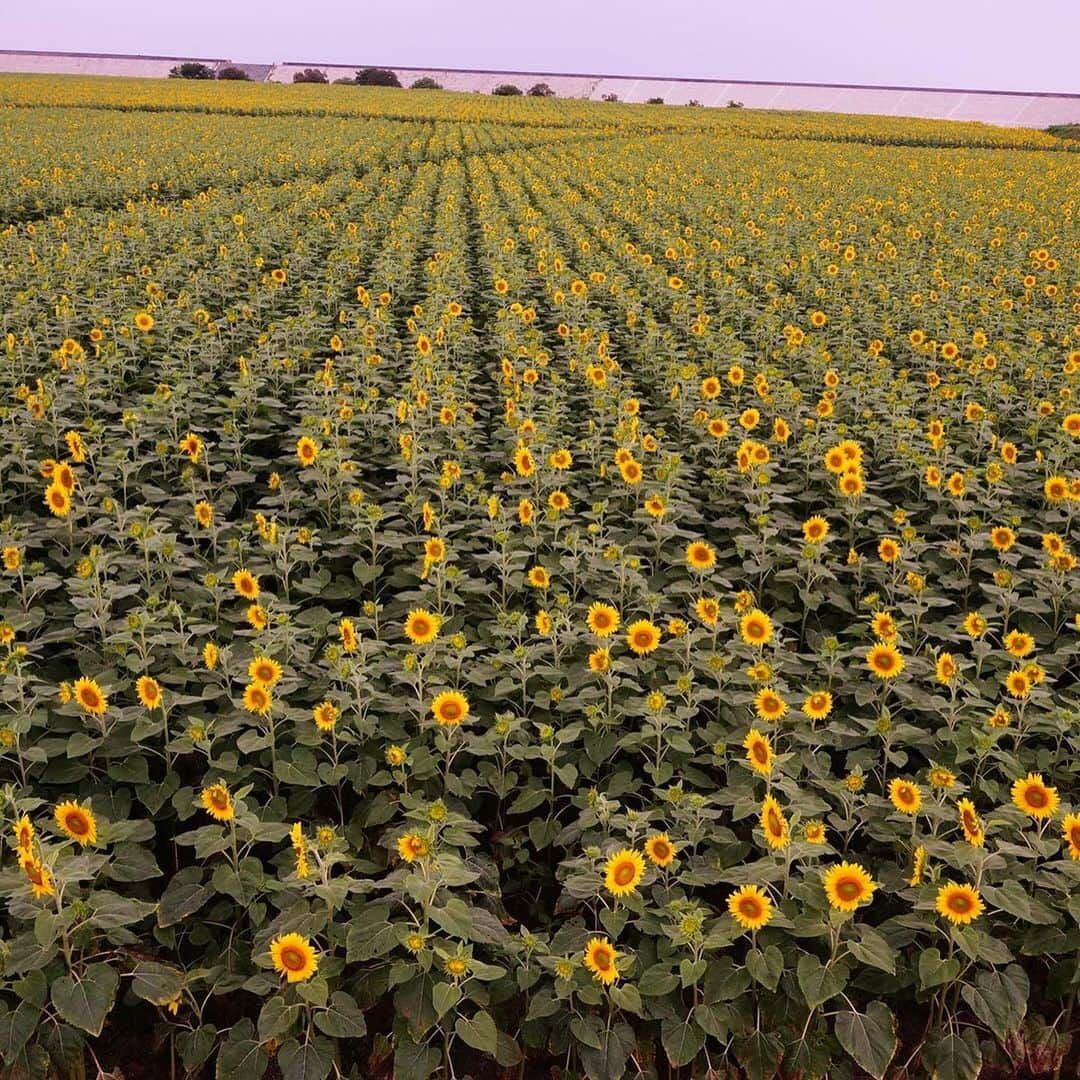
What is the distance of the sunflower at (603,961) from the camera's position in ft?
7.05

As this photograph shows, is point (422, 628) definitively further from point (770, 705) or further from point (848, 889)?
point (848, 889)

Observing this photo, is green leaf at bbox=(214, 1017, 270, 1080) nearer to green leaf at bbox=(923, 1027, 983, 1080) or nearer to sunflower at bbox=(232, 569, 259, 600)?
sunflower at bbox=(232, 569, 259, 600)

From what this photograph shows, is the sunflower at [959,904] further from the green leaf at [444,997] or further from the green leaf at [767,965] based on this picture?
the green leaf at [444,997]

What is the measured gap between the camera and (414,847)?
87.6 inches

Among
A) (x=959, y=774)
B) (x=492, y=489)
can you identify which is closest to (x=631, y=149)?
(x=492, y=489)

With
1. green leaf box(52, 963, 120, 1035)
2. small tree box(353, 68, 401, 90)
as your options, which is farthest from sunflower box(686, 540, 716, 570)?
small tree box(353, 68, 401, 90)

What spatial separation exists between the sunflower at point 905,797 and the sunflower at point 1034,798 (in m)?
0.25

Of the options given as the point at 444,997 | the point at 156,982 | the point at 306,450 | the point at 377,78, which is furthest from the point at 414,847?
the point at 377,78

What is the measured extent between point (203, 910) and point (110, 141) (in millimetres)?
21417

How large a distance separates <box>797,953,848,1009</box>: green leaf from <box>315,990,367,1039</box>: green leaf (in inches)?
40.3

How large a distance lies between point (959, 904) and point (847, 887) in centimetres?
28

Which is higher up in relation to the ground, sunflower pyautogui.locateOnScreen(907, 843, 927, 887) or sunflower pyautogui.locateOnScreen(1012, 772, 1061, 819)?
sunflower pyautogui.locateOnScreen(1012, 772, 1061, 819)

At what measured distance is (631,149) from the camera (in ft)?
76.7

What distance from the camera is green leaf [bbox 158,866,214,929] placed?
2.38 meters
